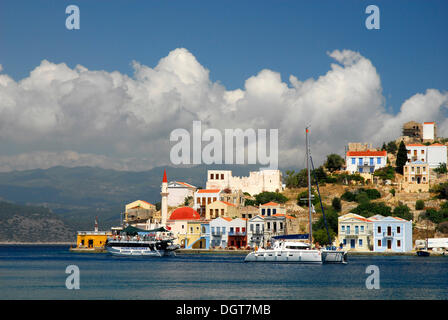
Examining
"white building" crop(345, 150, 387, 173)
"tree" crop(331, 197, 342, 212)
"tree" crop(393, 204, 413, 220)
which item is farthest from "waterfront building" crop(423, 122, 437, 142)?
"tree" crop(393, 204, 413, 220)

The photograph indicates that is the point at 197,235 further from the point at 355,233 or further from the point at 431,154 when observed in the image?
the point at 431,154

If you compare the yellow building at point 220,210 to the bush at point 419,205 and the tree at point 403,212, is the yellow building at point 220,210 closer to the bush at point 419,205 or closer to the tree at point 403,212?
the tree at point 403,212

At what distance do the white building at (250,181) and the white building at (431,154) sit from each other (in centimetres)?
2336

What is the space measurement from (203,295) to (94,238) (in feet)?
257

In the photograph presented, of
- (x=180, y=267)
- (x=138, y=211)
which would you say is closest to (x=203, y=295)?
(x=180, y=267)

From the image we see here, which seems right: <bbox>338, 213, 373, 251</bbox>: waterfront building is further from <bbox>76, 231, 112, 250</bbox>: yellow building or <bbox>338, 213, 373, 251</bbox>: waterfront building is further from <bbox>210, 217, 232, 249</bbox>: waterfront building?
<bbox>76, 231, 112, 250</bbox>: yellow building

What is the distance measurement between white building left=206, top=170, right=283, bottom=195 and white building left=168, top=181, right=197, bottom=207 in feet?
13.9

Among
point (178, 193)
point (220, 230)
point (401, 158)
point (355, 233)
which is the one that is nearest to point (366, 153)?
point (401, 158)

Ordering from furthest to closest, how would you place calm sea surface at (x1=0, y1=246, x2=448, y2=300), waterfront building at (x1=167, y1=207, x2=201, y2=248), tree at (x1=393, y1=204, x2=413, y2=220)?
waterfront building at (x1=167, y1=207, x2=201, y2=248), tree at (x1=393, y1=204, x2=413, y2=220), calm sea surface at (x1=0, y1=246, x2=448, y2=300)

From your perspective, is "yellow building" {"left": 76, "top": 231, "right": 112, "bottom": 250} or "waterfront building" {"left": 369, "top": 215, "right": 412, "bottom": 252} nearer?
"waterfront building" {"left": 369, "top": 215, "right": 412, "bottom": 252}

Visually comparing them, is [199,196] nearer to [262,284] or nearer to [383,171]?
[383,171]

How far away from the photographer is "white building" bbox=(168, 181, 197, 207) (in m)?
126

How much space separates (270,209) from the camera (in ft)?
350

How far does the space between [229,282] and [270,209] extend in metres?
54.5
